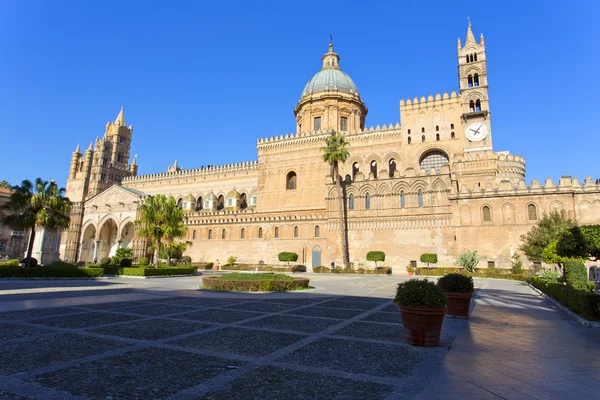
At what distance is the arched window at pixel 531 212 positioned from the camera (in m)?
34.0

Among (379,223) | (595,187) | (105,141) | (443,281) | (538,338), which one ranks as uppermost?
(105,141)

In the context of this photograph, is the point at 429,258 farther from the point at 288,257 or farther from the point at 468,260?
the point at 288,257

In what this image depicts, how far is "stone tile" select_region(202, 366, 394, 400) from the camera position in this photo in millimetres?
4176

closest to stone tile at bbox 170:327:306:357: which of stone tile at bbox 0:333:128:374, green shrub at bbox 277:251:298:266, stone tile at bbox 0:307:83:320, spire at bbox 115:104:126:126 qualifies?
stone tile at bbox 0:333:128:374

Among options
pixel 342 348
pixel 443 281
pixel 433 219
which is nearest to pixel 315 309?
pixel 443 281

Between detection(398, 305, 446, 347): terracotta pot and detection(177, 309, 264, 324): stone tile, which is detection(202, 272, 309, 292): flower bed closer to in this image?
detection(177, 309, 264, 324): stone tile

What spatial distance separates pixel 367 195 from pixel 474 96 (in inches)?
658

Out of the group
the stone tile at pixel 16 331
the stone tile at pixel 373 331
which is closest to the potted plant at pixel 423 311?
the stone tile at pixel 373 331

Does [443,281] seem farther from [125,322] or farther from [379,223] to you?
[379,223]

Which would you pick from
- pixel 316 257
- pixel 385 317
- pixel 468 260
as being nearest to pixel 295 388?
pixel 385 317

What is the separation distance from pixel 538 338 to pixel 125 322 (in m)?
9.19

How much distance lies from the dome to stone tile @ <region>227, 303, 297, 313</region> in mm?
45183

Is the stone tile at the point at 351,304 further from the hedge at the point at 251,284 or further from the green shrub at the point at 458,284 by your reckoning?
Answer: the hedge at the point at 251,284

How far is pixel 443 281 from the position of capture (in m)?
10.1
